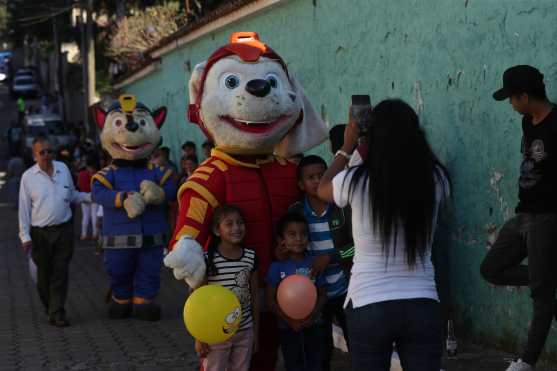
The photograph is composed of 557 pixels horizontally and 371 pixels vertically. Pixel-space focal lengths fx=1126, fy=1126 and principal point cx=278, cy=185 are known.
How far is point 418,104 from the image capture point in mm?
9414

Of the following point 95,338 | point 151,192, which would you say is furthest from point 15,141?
point 95,338

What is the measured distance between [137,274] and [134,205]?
0.84 metres

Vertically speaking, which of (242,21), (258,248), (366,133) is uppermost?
(242,21)

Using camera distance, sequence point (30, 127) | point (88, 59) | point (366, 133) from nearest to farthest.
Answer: point (366, 133) < point (88, 59) < point (30, 127)

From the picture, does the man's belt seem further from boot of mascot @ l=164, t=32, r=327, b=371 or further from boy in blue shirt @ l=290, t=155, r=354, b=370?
boy in blue shirt @ l=290, t=155, r=354, b=370

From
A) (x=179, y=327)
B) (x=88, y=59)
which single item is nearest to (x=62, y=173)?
(x=179, y=327)

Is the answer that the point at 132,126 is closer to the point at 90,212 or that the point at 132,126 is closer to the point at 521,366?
the point at 521,366

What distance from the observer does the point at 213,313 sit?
584cm

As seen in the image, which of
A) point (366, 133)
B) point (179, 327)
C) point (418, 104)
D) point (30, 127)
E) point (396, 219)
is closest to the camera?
point (396, 219)

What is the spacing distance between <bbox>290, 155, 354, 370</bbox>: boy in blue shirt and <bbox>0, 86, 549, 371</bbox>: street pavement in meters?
1.41

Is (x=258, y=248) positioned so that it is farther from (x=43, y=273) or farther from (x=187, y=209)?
(x=43, y=273)

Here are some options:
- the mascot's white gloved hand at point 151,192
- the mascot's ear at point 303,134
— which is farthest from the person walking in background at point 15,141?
the mascot's ear at point 303,134

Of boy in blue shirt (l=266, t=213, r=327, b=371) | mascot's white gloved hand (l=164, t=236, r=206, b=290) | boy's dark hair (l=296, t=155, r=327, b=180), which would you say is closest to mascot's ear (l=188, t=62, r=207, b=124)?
boy's dark hair (l=296, t=155, r=327, b=180)

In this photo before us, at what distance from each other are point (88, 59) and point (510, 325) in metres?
31.4
